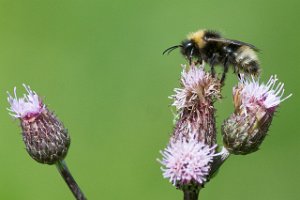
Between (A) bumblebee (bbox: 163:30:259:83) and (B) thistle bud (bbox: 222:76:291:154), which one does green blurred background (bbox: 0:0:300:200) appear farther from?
(B) thistle bud (bbox: 222:76:291:154)

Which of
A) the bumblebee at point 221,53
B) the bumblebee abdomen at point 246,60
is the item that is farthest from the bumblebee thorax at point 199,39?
the bumblebee abdomen at point 246,60

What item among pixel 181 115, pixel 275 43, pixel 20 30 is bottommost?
pixel 181 115

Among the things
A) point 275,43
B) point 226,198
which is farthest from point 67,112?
point 275,43

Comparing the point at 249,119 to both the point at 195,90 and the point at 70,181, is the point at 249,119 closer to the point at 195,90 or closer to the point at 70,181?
the point at 195,90

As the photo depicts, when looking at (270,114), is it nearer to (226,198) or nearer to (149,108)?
(226,198)

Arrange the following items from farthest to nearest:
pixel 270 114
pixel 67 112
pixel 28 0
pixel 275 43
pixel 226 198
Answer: pixel 28 0 → pixel 275 43 → pixel 67 112 → pixel 226 198 → pixel 270 114

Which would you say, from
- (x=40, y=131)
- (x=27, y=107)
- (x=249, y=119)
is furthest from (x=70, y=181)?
(x=249, y=119)

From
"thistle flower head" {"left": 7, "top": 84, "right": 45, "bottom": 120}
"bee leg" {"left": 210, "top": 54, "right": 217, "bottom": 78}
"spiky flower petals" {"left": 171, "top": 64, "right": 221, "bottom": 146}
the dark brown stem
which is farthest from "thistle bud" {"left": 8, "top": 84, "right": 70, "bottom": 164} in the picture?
"bee leg" {"left": 210, "top": 54, "right": 217, "bottom": 78}
